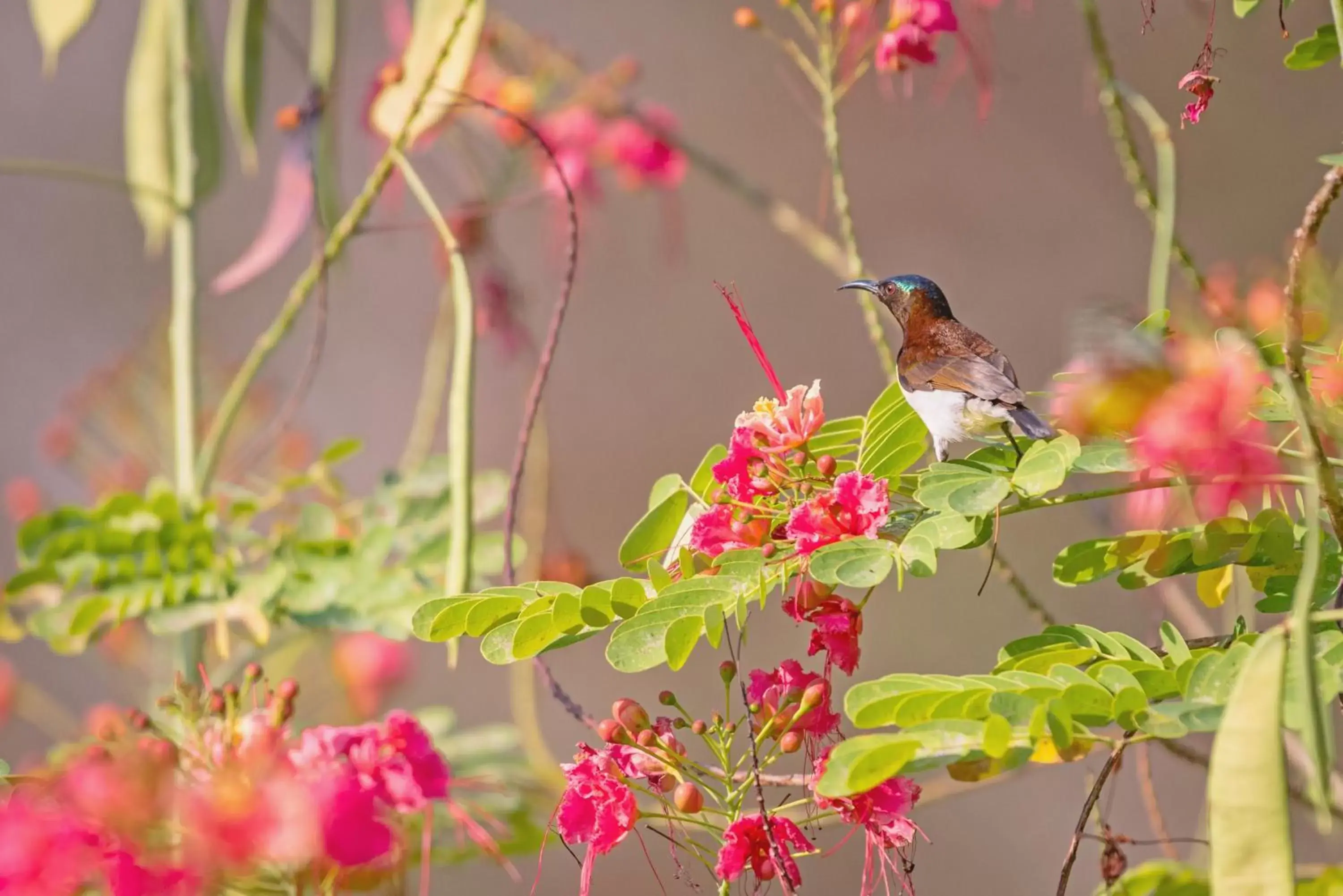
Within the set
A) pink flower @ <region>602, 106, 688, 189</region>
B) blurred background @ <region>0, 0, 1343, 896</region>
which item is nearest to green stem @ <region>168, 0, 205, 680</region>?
pink flower @ <region>602, 106, 688, 189</region>

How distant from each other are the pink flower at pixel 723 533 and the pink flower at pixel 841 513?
37mm

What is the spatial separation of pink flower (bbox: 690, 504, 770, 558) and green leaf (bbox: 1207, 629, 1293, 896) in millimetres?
224

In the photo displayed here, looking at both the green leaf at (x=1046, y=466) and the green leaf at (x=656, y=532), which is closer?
the green leaf at (x=1046, y=466)

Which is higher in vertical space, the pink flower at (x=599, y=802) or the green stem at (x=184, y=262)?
the green stem at (x=184, y=262)

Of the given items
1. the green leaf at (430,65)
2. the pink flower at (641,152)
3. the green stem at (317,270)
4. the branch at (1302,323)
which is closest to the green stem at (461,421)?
the green stem at (317,270)

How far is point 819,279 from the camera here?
7.68 feet

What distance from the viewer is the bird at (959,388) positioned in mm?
605

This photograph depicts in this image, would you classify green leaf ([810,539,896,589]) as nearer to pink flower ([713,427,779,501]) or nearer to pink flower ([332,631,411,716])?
pink flower ([713,427,779,501])

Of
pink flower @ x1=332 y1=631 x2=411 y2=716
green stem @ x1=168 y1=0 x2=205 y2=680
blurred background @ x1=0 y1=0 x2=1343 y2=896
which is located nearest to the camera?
green stem @ x1=168 y1=0 x2=205 y2=680

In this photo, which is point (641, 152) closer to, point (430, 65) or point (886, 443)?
point (430, 65)

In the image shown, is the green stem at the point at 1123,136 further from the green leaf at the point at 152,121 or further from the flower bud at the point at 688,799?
the green leaf at the point at 152,121

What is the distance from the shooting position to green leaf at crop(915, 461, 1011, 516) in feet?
1.71

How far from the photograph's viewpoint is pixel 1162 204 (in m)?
0.82

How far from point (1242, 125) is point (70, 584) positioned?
209 centimetres
